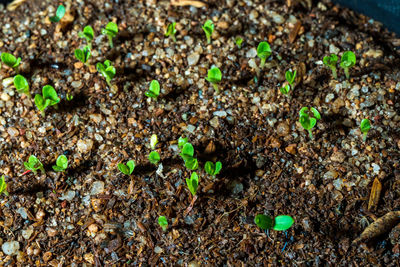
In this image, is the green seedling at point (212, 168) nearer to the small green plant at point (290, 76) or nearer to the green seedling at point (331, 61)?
the small green plant at point (290, 76)

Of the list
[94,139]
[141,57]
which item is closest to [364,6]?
[141,57]

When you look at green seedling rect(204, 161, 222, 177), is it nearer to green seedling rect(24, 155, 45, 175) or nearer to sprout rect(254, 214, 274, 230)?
sprout rect(254, 214, 274, 230)

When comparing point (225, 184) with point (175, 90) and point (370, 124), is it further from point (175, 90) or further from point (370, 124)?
point (370, 124)

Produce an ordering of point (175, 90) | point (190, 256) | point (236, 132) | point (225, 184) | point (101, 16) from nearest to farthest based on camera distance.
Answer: point (190, 256)
point (225, 184)
point (236, 132)
point (175, 90)
point (101, 16)

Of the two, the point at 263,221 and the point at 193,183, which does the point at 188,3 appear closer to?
the point at 193,183

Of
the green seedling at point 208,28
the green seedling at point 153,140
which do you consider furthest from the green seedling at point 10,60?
the green seedling at point 208,28
